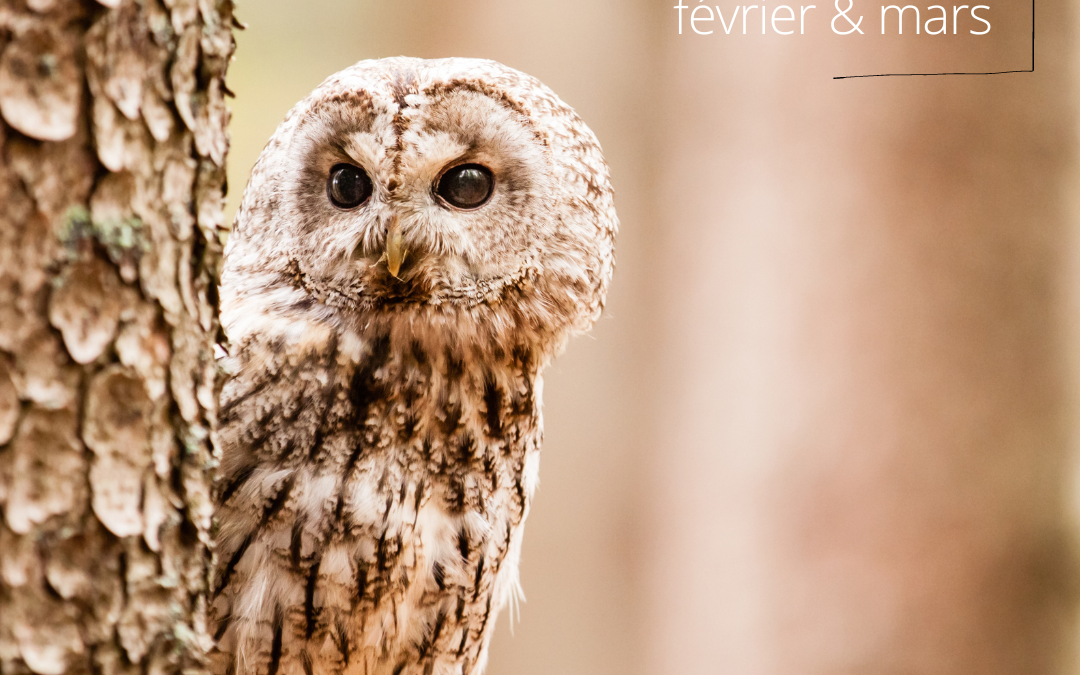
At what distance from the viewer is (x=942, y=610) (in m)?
2.19

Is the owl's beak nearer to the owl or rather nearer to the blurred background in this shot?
the owl

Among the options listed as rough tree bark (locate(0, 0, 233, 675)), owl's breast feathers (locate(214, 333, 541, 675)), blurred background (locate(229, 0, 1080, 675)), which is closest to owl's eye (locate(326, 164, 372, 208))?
owl's breast feathers (locate(214, 333, 541, 675))

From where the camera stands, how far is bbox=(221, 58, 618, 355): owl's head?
4.21 ft

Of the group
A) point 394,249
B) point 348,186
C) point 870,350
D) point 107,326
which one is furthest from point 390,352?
point 870,350

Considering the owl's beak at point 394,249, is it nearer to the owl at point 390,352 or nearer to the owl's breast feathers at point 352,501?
the owl at point 390,352

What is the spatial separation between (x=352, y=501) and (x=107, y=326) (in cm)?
55

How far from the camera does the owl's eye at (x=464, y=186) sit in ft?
4.38

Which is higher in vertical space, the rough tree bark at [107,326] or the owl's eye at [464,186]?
the owl's eye at [464,186]

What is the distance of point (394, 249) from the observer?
49.2 inches

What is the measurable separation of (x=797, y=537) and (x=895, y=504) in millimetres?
265

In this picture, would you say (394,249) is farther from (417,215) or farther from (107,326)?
(107,326)

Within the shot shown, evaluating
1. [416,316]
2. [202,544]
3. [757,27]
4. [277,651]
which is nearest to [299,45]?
[757,27]

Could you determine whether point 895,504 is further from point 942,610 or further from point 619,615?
point 619,615

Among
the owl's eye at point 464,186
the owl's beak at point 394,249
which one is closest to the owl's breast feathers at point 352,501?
the owl's beak at point 394,249
